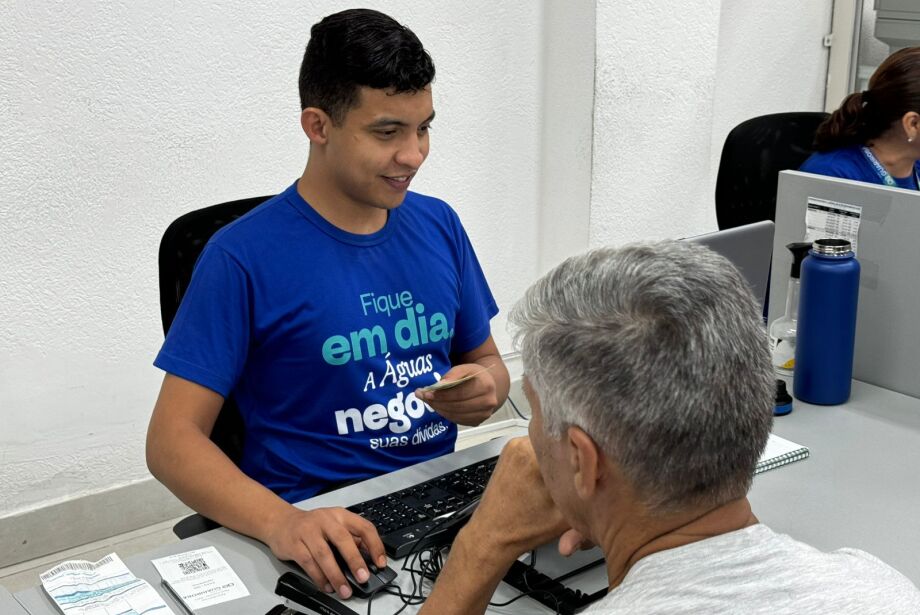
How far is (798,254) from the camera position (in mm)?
1859

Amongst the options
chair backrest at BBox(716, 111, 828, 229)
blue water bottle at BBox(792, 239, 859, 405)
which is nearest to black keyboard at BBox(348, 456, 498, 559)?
blue water bottle at BBox(792, 239, 859, 405)

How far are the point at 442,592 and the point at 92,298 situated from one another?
5.74 feet

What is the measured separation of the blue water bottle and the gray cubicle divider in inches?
4.4

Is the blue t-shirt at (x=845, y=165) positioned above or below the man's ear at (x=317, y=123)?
below

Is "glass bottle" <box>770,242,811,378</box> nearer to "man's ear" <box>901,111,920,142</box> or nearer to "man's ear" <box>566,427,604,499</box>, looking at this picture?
"man's ear" <box>901,111,920,142</box>

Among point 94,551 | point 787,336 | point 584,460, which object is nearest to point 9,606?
point 584,460

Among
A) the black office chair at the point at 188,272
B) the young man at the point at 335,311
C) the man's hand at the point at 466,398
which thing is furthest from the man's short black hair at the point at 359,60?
the man's hand at the point at 466,398

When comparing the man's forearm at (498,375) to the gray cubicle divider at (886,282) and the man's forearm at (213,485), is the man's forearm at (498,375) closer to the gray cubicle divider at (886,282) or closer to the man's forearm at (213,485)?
the man's forearm at (213,485)

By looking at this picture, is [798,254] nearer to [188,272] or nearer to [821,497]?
[821,497]

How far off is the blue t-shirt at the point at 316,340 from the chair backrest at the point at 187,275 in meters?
0.02

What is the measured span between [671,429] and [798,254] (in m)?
1.10

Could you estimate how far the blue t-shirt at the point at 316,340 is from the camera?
156 centimetres

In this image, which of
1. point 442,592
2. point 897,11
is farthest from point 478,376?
point 897,11

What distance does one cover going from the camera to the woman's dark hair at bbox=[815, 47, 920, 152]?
2586mm
